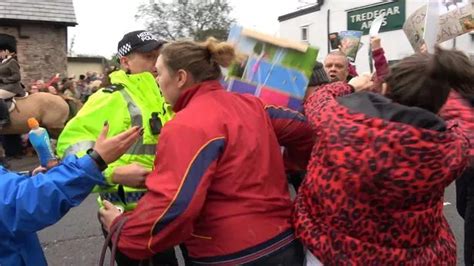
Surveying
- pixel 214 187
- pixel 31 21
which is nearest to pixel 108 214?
pixel 214 187

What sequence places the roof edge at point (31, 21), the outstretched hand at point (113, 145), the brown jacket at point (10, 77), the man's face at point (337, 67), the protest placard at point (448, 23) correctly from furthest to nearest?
the roof edge at point (31, 21), the brown jacket at point (10, 77), the man's face at point (337, 67), the protest placard at point (448, 23), the outstretched hand at point (113, 145)

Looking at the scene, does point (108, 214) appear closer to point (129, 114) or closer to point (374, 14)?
point (129, 114)

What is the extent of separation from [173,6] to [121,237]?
4171 centimetres

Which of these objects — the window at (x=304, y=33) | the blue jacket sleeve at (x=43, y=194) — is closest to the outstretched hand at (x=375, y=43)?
the blue jacket sleeve at (x=43, y=194)

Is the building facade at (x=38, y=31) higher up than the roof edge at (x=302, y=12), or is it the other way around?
the roof edge at (x=302, y=12)

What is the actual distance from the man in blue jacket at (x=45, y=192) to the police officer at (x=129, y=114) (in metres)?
0.50

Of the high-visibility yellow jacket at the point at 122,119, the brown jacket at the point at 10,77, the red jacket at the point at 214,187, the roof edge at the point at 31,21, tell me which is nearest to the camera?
the red jacket at the point at 214,187

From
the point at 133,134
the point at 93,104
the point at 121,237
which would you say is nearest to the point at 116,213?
the point at 121,237

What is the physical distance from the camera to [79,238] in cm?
550

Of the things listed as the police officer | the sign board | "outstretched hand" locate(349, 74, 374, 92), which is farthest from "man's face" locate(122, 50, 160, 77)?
the sign board

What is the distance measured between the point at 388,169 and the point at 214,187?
606 millimetres

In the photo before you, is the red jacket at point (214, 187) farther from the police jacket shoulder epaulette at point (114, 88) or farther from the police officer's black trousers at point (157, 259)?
the police officer's black trousers at point (157, 259)

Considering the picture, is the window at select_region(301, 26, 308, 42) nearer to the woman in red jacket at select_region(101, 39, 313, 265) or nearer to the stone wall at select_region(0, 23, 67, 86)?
the stone wall at select_region(0, 23, 67, 86)

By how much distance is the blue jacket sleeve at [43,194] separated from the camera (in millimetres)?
1773
